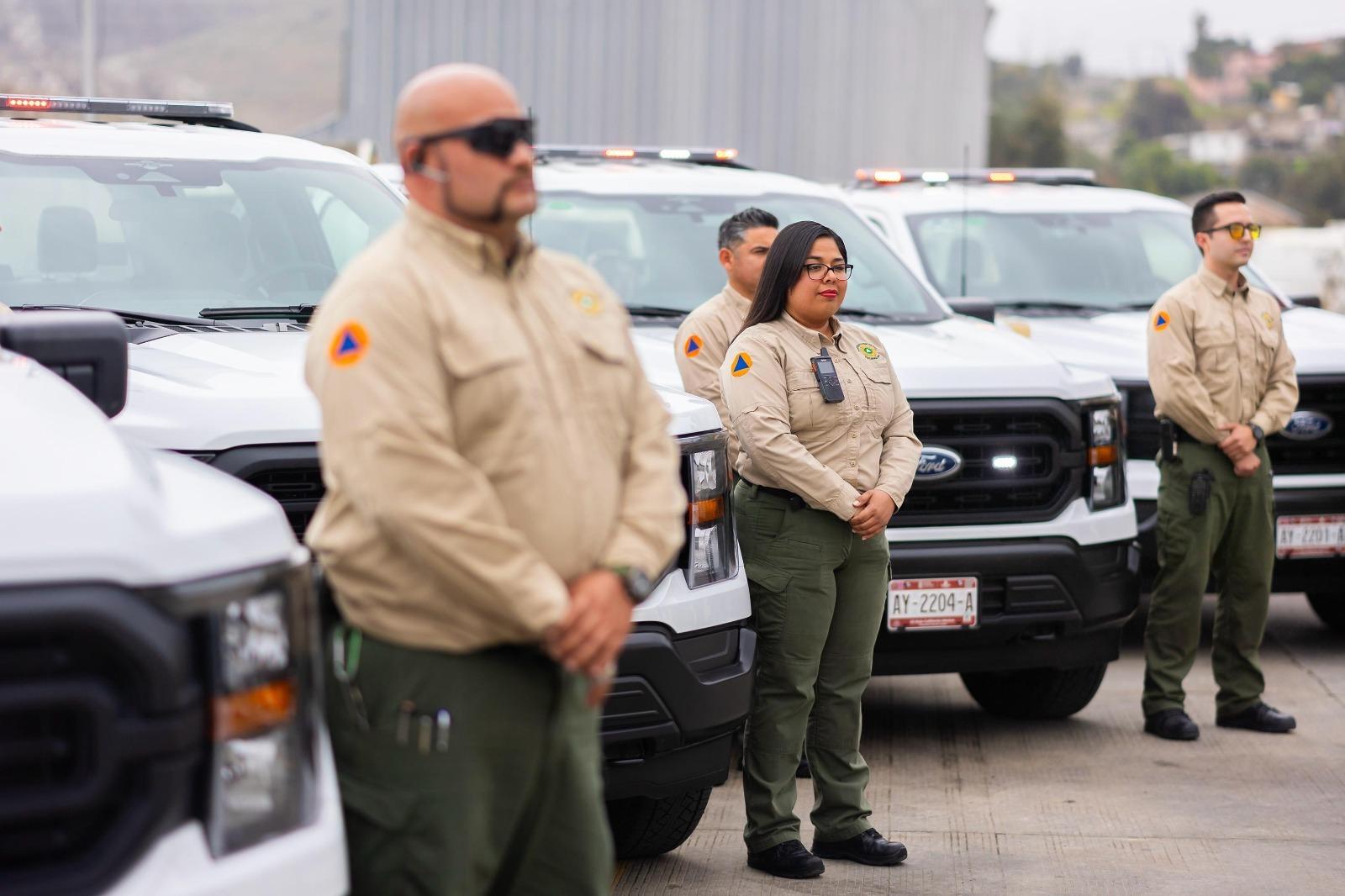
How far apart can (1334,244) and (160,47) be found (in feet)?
325

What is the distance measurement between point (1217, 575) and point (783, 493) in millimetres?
2627

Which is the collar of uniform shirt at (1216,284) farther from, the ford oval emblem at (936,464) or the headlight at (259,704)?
the headlight at (259,704)

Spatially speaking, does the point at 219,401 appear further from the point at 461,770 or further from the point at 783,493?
the point at 783,493

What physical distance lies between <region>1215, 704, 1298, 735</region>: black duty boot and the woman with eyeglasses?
2.27 m

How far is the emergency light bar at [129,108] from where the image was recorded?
563 centimetres

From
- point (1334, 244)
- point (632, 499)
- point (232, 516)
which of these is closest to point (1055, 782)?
point (632, 499)

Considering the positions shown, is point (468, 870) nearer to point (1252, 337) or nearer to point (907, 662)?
point (907, 662)

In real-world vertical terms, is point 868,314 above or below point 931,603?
above

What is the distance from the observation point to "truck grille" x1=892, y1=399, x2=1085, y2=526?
6070mm

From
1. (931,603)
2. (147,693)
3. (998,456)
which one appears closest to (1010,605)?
(931,603)

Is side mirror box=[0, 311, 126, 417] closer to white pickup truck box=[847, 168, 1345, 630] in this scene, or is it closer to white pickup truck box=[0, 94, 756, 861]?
white pickup truck box=[0, 94, 756, 861]

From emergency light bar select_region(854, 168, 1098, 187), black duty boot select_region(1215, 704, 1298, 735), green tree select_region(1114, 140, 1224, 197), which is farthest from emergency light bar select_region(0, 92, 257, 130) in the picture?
green tree select_region(1114, 140, 1224, 197)

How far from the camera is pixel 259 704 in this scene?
2.50m

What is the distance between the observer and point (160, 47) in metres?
119
